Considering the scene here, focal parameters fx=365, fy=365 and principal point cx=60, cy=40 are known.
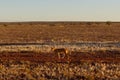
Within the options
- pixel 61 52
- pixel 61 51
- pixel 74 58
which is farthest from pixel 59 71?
pixel 61 52

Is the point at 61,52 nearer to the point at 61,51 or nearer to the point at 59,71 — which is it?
the point at 61,51

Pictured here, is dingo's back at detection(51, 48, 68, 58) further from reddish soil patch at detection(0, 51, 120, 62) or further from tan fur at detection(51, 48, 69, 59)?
reddish soil patch at detection(0, 51, 120, 62)

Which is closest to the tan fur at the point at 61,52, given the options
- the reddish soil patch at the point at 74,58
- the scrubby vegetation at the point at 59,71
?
the reddish soil patch at the point at 74,58

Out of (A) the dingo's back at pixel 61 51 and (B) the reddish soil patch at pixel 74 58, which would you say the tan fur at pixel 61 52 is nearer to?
(A) the dingo's back at pixel 61 51

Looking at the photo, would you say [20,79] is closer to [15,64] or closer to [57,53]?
[15,64]

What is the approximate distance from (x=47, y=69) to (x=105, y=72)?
292cm

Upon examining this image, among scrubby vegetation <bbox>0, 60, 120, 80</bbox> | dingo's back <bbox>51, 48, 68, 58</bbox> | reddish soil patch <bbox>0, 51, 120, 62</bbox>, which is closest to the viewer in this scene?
scrubby vegetation <bbox>0, 60, 120, 80</bbox>

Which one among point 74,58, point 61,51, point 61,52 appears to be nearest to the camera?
point 74,58

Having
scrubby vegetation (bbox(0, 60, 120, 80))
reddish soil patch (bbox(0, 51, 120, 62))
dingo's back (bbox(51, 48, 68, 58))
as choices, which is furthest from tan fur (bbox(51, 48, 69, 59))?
scrubby vegetation (bbox(0, 60, 120, 80))

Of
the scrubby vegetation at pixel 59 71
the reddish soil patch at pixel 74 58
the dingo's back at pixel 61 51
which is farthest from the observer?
the dingo's back at pixel 61 51

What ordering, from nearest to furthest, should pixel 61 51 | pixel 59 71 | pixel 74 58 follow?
pixel 59 71 → pixel 74 58 → pixel 61 51

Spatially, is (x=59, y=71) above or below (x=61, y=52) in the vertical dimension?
above

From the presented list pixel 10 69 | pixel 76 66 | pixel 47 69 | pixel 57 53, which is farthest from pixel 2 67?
pixel 57 53

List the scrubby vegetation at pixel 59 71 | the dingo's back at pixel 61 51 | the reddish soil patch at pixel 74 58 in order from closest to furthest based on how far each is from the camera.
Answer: the scrubby vegetation at pixel 59 71 < the reddish soil patch at pixel 74 58 < the dingo's back at pixel 61 51
